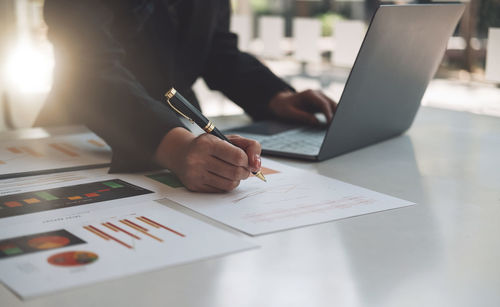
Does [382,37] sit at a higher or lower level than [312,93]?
higher

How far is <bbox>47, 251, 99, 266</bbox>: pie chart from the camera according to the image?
602 mm

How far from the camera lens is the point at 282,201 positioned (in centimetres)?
83

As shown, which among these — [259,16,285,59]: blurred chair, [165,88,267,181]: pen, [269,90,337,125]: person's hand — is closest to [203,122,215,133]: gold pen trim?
[165,88,267,181]: pen

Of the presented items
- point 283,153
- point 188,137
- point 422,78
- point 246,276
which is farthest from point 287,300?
point 422,78

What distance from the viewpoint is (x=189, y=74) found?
60.4 inches

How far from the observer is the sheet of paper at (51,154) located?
1.00 m

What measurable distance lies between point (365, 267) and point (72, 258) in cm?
28

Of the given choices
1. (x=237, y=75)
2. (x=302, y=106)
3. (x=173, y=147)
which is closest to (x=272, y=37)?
(x=237, y=75)

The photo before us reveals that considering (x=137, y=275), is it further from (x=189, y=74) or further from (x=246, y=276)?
(x=189, y=74)

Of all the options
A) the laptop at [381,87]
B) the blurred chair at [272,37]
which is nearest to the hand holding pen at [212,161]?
the laptop at [381,87]

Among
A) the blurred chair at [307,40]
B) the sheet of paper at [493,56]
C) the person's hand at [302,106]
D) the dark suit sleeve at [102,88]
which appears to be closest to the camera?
the dark suit sleeve at [102,88]

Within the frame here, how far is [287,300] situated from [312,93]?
2.94 ft

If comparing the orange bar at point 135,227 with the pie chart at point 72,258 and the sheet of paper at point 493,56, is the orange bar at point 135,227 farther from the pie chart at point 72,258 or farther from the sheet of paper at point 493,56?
the sheet of paper at point 493,56

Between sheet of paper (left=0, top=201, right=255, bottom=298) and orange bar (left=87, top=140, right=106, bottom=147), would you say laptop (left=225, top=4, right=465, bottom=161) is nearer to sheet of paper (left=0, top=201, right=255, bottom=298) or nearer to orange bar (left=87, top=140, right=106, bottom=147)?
orange bar (left=87, top=140, right=106, bottom=147)
